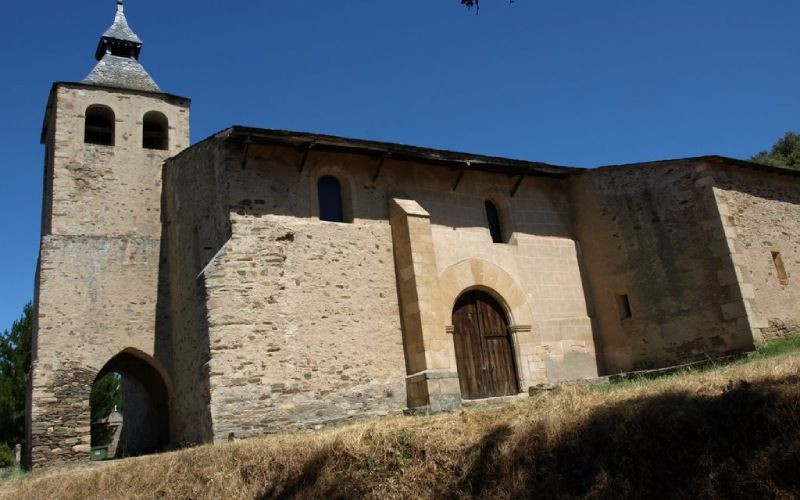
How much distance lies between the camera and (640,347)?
1617 centimetres

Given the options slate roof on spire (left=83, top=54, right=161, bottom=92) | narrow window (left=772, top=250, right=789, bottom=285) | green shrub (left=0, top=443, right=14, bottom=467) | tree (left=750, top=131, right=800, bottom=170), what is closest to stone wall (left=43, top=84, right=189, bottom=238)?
slate roof on spire (left=83, top=54, right=161, bottom=92)

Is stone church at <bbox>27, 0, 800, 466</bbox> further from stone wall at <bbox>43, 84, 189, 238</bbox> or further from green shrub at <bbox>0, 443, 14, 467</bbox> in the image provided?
green shrub at <bbox>0, 443, 14, 467</bbox>

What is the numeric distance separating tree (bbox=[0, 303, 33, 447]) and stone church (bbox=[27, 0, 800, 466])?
1224 cm

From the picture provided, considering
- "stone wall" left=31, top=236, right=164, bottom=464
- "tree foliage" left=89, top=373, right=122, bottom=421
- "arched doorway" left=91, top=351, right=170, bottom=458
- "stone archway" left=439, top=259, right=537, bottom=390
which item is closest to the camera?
"stone wall" left=31, top=236, right=164, bottom=464

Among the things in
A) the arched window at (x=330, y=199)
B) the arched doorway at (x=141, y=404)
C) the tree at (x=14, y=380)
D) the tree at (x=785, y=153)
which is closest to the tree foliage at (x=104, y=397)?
the tree at (x=14, y=380)

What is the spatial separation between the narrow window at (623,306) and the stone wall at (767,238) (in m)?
2.82

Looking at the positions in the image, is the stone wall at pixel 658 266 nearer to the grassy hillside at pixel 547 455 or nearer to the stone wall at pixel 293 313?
the stone wall at pixel 293 313

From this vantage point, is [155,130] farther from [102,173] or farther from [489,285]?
[489,285]

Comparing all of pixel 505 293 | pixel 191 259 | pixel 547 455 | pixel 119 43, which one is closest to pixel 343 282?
pixel 191 259

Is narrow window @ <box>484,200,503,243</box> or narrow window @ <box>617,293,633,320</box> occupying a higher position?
narrow window @ <box>484,200,503,243</box>

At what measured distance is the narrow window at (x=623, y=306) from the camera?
1666 cm

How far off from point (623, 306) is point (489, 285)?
375 cm

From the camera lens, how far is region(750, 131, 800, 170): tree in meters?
30.2

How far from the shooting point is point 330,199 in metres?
15.2
